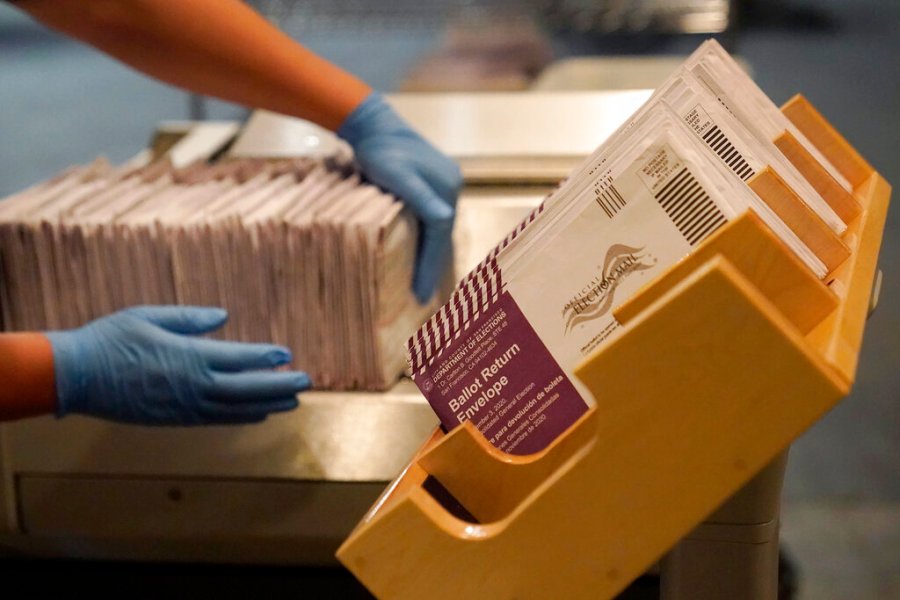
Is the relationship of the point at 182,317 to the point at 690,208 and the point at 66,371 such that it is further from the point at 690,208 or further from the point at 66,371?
the point at 690,208

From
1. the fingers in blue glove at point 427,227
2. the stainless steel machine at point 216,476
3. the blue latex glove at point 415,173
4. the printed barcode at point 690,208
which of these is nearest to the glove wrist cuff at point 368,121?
the blue latex glove at point 415,173

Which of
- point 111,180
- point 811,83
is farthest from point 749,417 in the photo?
point 811,83

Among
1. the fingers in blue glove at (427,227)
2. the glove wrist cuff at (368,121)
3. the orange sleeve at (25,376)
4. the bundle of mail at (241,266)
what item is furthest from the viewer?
the glove wrist cuff at (368,121)

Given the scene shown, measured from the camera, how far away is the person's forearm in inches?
51.5

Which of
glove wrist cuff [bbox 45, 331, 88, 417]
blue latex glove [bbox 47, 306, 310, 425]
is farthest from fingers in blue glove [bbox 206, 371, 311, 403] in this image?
glove wrist cuff [bbox 45, 331, 88, 417]

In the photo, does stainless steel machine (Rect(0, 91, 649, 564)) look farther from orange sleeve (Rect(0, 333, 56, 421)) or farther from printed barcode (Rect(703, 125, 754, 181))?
printed barcode (Rect(703, 125, 754, 181))

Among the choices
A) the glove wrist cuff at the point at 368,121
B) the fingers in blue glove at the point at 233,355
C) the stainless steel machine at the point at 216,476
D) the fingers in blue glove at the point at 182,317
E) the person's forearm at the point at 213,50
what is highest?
the person's forearm at the point at 213,50

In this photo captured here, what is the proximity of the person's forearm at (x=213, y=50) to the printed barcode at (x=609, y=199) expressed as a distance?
0.79 m

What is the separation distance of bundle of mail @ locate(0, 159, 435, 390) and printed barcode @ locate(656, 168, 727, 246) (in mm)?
532

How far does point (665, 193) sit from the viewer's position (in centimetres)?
65

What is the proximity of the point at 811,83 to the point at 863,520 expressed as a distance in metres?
3.54

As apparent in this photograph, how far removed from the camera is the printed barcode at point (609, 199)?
26.4 inches

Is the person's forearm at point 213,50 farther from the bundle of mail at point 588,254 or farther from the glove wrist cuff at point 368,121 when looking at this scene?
the bundle of mail at point 588,254

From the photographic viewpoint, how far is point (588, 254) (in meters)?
0.69
